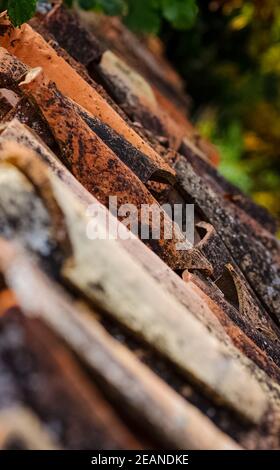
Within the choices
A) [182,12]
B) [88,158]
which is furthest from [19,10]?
[182,12]

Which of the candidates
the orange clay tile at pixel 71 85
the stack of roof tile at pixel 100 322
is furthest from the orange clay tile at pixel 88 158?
the orange clay tile at pixel 71 85

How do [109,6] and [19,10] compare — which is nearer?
[19,10]

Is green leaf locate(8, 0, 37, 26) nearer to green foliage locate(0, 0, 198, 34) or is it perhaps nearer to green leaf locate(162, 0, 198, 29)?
green foliage locate(0, 0, 198, 34)

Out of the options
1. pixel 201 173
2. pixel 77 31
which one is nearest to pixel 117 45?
pixel 77 31

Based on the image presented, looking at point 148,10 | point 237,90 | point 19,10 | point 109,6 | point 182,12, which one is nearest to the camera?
point 19,10

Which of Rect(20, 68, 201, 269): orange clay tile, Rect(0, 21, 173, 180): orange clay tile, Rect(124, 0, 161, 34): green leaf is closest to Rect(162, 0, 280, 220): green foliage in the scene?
Rect(124, 0, 161, 34): green leaf

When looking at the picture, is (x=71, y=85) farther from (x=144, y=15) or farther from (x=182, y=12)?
(x=144, y=15)

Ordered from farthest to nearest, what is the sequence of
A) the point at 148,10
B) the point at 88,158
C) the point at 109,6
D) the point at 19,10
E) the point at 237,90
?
the point at 237,90
the point at 148,10
the point at 109,6
the point at 19,10
the point at 88,158
